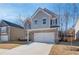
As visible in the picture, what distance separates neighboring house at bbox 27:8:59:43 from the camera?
423 centimetres

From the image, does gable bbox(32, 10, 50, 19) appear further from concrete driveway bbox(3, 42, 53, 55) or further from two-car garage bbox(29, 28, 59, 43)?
concrete driveway bbox(3, 42, 53, 55)

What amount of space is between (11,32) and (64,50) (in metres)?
0.91

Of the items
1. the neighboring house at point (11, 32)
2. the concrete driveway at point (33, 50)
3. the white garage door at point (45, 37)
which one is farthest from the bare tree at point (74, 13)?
the neighboring house at point (11, 32)

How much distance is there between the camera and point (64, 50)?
4188 millimetres

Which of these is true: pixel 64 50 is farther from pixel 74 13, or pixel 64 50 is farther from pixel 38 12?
pixel 38 12

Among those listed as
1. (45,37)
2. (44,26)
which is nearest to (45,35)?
(45,37)

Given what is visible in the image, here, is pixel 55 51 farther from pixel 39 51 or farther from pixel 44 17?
pixel 44 17

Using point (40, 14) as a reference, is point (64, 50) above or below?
below

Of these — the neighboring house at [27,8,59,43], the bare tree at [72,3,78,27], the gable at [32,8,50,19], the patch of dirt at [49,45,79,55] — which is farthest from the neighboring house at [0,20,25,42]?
the bare tree at [72,3,78,27]

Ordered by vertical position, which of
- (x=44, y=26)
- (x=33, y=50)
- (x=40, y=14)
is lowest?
(x=33, y=50)

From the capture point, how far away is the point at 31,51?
4.20 metres

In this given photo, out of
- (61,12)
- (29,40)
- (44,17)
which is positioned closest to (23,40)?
(29,40)
